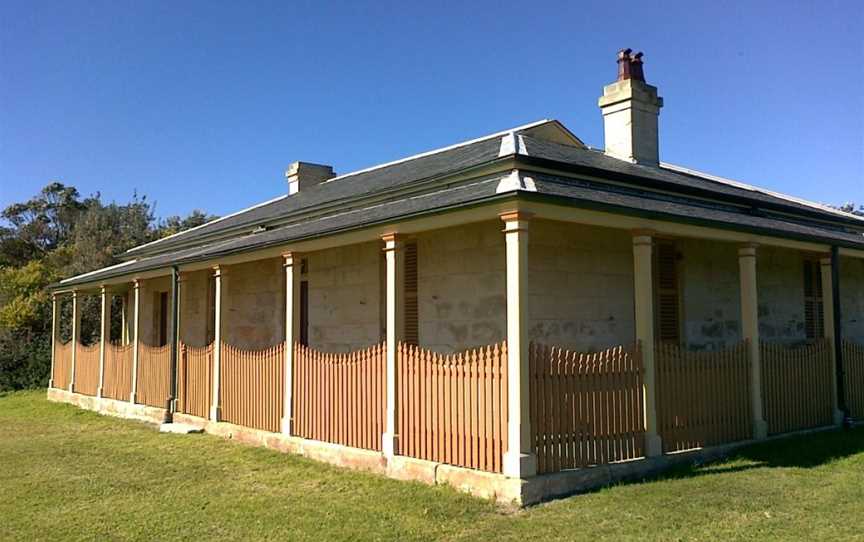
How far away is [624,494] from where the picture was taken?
711 centimetres

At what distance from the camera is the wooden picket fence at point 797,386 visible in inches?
388

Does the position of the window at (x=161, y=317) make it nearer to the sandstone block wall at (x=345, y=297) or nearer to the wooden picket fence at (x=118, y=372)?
the wooden picket fence at (x=118, y=372)

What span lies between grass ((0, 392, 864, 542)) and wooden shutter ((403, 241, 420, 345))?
2242 mm

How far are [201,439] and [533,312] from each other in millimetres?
5815

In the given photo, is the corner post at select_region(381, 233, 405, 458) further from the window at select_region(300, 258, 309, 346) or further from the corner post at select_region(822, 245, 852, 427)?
the corner post at select_region(822, 245, 852, 427)

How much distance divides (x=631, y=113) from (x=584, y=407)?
648cm

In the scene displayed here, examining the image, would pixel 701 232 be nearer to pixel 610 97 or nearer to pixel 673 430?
pixel 673 430

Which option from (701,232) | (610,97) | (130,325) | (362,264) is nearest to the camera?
(701,232)

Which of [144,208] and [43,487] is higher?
[144,208]

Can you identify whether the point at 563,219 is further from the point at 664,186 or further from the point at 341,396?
the point at 341,396

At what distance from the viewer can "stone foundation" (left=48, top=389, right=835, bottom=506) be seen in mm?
6980

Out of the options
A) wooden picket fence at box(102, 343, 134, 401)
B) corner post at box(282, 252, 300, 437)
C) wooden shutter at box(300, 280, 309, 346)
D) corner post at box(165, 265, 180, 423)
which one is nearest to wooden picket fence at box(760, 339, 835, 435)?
corner post at box(282, 252, 300, 437)

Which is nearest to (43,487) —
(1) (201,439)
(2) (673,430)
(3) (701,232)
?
(1) (201,439)

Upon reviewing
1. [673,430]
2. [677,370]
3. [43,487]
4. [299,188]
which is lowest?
[43,487]
